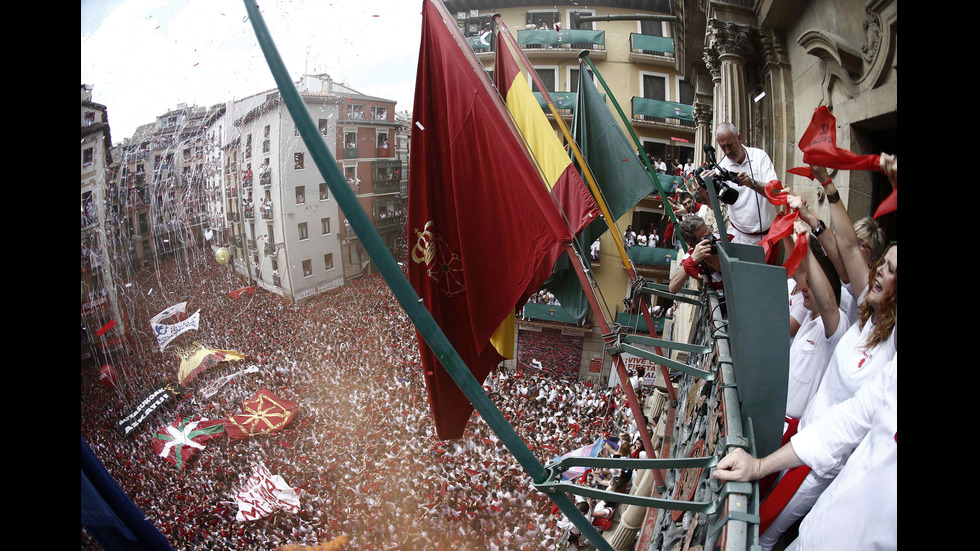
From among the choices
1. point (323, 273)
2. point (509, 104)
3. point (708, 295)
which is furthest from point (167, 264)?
point (708, 295)

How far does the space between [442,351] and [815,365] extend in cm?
151

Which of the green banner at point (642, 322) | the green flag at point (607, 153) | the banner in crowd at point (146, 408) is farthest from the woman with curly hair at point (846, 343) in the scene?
the green banner at point (642, 322)

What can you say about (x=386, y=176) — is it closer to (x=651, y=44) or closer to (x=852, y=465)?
(x=852, y=465)

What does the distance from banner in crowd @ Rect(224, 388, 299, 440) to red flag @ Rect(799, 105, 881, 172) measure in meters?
3.69

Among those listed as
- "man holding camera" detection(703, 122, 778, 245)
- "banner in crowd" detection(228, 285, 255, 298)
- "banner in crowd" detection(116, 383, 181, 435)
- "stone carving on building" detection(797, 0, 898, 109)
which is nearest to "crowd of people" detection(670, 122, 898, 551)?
"stone carving on building" detection(797, 0, 898, 109)

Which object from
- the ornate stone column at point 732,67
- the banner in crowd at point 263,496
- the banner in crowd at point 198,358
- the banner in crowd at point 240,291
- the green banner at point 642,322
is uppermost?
the ornate stone column at point 732,67

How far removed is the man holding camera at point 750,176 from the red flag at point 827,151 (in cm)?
126

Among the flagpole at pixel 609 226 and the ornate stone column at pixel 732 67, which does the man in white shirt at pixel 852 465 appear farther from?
the ornate stone column at pixel 732 67

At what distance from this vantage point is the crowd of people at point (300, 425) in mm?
3500

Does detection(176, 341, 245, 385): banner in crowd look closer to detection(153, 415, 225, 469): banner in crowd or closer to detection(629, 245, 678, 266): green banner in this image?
detection(153, 415, 225, 469): banner in crowd

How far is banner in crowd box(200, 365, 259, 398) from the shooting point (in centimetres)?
364

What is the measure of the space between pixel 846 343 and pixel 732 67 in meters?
3.12
